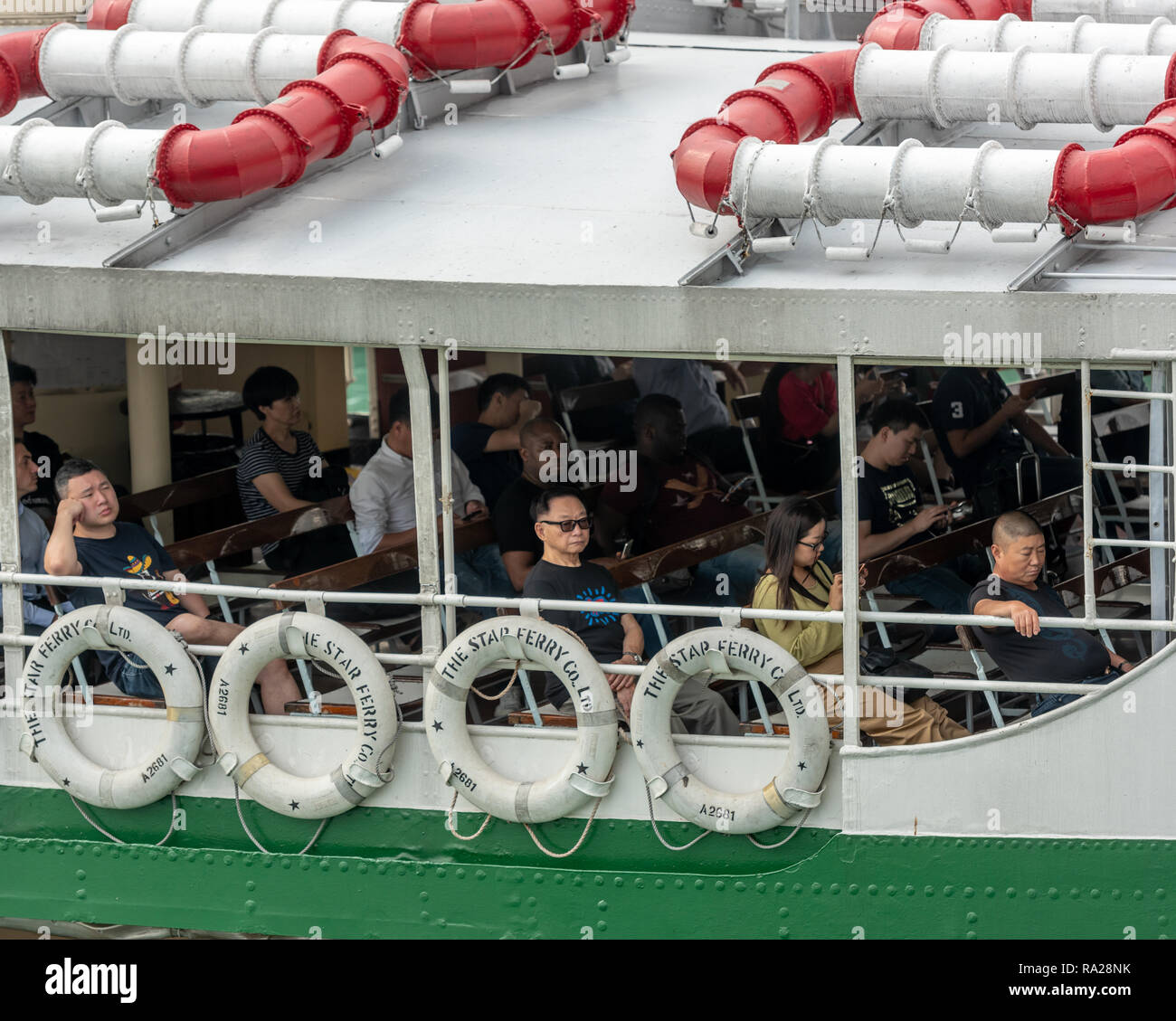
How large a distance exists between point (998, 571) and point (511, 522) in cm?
229

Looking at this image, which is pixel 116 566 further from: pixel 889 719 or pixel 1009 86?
pixel 1009 86

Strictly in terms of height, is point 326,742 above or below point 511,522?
below

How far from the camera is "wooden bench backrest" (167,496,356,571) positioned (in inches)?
326

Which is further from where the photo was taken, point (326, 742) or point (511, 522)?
point (511, 522)

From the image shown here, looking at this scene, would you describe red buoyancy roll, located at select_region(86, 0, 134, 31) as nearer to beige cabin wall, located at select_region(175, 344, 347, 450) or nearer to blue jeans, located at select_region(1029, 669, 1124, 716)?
beige cabin wall, located at select_region(175, 344, 347, 450)

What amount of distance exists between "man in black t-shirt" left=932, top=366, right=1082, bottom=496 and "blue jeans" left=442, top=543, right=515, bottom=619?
263 centimetres

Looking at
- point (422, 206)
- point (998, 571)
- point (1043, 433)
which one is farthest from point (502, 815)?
point (1043, 433)

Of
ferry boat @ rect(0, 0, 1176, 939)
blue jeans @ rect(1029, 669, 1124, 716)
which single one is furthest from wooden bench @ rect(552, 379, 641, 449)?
blue jeans @ rect(1029, 669, 1124, 716)

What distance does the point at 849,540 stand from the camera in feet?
21.4

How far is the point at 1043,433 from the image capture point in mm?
10117

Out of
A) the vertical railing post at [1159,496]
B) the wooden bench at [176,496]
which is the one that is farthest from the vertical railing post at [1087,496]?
the wooden bench at [176,496]

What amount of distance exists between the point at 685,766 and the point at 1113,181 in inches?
110

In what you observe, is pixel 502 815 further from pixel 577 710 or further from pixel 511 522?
pixel 511 522
